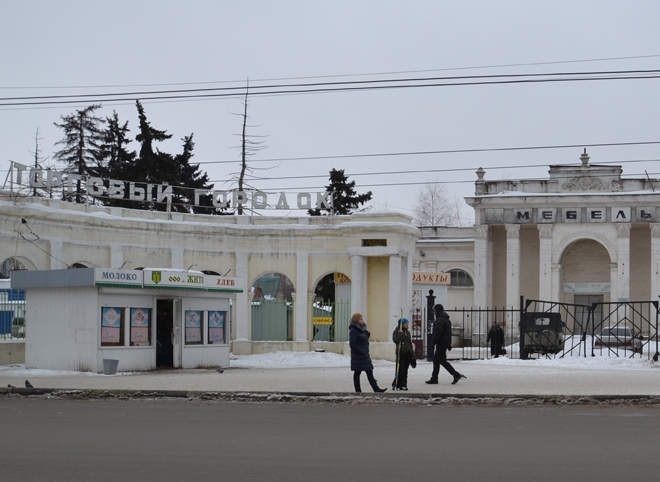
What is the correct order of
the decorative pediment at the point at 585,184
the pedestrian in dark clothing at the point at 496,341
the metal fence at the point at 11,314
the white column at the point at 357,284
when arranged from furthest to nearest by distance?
the decorative pediment at the point at 585,184 → the pedestrian in dark clothing at the point at 496,341 → the white column at the point at 357,284 → the metal fence at the point at 11,314

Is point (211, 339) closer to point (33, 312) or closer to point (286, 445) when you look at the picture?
point (33, 312)

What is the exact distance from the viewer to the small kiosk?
91.7ft

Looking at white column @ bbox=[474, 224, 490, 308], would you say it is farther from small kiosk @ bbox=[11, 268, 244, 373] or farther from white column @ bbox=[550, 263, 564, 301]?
small kiosk @ bbox=[11, 268, 244, 373]

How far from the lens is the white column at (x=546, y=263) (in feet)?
218

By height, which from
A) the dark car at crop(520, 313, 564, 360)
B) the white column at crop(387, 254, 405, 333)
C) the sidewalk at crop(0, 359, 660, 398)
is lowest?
the sidewalk at crop(0, 359, 660, 398)

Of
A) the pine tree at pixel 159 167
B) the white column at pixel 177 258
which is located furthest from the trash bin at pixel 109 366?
the pine tree at pixel 159 167

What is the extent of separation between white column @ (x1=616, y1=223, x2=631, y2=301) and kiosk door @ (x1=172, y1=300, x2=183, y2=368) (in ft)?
134

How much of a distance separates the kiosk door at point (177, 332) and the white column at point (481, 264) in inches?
1541

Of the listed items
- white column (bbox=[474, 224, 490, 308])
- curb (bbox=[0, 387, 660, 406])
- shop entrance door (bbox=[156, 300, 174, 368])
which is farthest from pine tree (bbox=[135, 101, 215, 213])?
curb (bbox=[0, 387, 660, 406])

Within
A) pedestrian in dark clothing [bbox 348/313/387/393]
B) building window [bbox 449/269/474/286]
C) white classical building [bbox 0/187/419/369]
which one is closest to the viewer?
pedestrian in dark clothing [bbox 348/313/387/393]

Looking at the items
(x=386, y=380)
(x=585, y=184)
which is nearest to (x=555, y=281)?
(x=585, y=184)

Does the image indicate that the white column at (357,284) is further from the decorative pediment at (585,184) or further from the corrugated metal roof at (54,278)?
the decorative pediment at (585,184)

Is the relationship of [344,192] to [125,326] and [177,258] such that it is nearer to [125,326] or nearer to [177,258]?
[177,258]

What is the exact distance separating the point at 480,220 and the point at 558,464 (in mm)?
57081
